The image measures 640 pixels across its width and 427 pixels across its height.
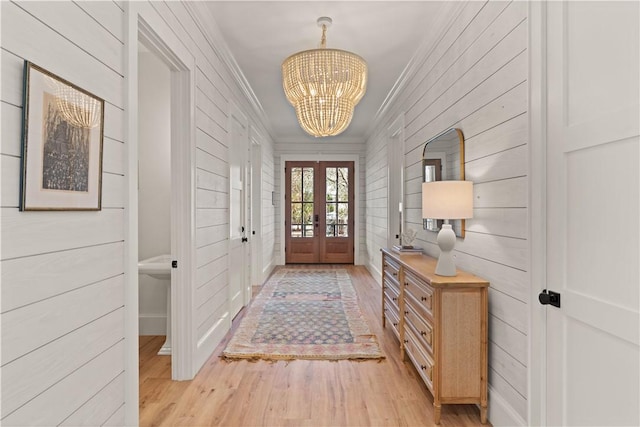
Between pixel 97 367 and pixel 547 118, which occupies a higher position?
pixel 547 118

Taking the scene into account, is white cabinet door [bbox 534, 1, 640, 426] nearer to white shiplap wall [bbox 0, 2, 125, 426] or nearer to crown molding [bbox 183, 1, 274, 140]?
white shiplap wall [bbox 0, 2, 125, 426]

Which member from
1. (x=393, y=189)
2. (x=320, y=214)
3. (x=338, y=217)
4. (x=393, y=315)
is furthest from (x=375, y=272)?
(x=393, y=315)

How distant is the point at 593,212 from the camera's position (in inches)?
51.5

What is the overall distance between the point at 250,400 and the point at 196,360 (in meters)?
0.58

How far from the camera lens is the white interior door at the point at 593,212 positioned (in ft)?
3.82

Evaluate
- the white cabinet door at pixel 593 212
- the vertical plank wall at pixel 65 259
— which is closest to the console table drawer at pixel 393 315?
the white cabinet door at pixel 593 212

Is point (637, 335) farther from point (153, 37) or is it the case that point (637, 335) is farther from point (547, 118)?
point (153, 37)

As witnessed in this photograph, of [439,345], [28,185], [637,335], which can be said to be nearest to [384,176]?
[439,345]

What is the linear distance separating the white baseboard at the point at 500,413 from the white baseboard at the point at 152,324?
2.80 meters

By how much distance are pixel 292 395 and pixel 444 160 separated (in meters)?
2.02

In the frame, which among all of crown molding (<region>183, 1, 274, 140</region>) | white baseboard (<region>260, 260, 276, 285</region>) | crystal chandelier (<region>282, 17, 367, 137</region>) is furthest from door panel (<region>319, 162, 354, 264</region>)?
crystal chandelier (<region>282, 17, 367, 137</region>)

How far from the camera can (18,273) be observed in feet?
3.47

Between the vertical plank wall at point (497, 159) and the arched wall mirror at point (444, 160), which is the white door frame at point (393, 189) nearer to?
the arched wall mirror at point (444, 160)

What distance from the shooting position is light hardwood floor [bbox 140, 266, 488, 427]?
2.02 metres
